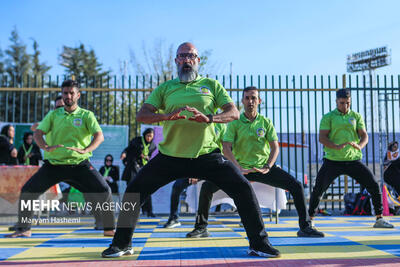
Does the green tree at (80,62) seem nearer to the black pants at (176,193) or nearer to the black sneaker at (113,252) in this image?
the black pants at (176,193)

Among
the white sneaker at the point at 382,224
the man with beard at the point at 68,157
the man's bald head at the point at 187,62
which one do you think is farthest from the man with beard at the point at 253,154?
the man's bald head at the point at 187,62

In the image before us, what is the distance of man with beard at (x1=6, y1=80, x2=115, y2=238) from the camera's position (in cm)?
548

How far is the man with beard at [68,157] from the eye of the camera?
5477 mm

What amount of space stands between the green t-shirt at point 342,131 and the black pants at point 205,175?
127 inches

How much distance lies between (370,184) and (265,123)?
6.85ft

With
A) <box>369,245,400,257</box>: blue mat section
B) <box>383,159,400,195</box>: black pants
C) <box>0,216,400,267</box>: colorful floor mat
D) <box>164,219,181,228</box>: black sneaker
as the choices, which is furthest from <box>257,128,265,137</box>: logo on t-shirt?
<box>383,159,400,195</box>: black pants

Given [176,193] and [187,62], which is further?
[176,193]

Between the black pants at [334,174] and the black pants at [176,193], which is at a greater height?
the black pants at [334,174]

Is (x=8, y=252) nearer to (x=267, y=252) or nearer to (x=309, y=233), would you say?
(x=267, y=252)

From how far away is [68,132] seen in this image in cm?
559

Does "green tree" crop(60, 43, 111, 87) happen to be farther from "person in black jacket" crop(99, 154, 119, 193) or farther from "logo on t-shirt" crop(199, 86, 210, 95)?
"logo on t-shirt" crop(199, 86, 210, 95)

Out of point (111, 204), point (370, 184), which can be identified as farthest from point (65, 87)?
point (370, 184)

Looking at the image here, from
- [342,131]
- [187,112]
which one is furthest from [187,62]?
[342,131]

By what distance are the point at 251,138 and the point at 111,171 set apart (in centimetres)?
583
